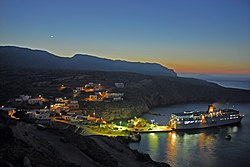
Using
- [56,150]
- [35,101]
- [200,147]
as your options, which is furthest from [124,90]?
[56,150]

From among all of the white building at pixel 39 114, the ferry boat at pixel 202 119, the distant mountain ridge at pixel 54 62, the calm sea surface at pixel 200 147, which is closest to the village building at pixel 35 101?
the white building at pixel 39 114

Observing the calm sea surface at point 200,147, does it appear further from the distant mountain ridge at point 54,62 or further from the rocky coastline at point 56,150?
the distant mountain ridge at point 54,62

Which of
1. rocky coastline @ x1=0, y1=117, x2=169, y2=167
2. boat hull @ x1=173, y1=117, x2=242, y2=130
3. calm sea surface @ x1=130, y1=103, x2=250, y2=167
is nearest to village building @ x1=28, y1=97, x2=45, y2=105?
calm sea surface @ x1=130, y1=103, x2=250, y2=167

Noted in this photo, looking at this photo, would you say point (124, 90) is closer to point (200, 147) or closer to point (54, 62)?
point (200, 147)

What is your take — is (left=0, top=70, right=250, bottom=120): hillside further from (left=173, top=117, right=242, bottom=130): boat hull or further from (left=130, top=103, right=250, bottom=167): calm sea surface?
(left=130, top=103, right=250, bottom=167): calm sea surface

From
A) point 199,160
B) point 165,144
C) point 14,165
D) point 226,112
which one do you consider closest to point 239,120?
point 226,112

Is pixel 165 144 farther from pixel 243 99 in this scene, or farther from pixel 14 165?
pixel 243 99
